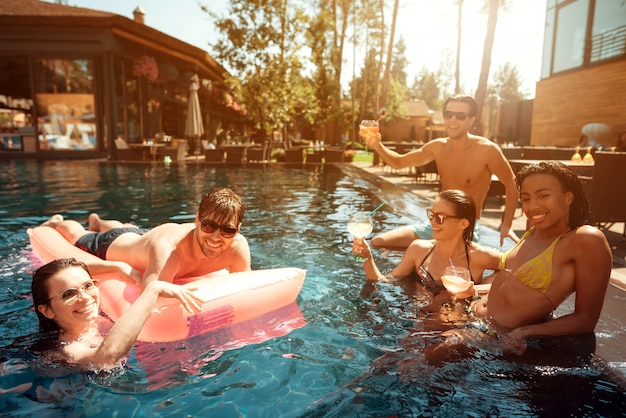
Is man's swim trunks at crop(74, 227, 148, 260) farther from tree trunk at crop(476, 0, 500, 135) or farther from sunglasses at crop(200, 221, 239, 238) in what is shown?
tree trunk at crop(476, 0, 500, 135)

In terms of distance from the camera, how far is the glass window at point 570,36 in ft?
59.3

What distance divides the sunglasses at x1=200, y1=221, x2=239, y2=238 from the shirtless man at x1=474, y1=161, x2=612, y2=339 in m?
→ 1.83

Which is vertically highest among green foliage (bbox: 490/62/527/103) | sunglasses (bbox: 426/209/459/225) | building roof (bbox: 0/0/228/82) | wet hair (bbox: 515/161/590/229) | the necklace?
green foliage (bbox: 490/62/527/103)

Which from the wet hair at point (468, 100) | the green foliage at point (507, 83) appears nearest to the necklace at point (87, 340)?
the wet hair at point (468, 100)

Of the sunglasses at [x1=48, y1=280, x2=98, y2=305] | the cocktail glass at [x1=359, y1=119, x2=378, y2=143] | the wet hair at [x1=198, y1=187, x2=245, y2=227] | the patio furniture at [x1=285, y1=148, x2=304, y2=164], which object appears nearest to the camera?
the sunglasses at [x1=48, y1=280, x2=98, y2=305]

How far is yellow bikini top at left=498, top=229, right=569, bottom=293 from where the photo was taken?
8.34 feet

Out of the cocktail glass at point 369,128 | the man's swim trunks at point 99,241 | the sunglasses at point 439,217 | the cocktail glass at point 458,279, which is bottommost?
the man's swim trunks at point 99,241

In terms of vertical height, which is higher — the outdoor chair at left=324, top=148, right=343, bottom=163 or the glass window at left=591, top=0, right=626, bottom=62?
the glass window at left=591, top=0, right=626, bottom=62

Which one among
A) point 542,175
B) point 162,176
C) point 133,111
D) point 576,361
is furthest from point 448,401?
point 133,111

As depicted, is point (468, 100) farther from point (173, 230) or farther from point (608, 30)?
point (608, 30)

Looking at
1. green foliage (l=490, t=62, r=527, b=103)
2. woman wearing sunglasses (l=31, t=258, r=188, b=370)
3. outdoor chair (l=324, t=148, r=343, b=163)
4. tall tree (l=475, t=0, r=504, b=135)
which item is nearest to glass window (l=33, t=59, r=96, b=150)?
outdoor chair (l=324, t=148, r=343, b=163)

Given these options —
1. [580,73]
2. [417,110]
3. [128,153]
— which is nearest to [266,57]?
[128,153]

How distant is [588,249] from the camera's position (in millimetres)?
2383

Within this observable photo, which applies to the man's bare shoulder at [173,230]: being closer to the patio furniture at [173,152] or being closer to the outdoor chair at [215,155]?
the outdoor chair at [215,155]
